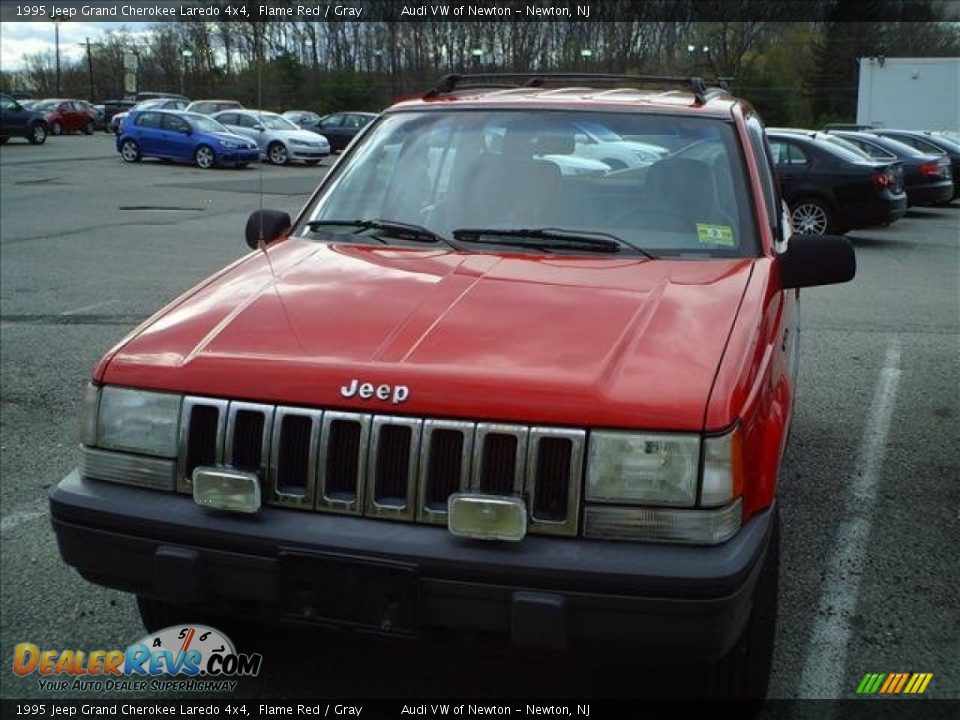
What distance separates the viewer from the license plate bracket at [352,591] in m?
2.52

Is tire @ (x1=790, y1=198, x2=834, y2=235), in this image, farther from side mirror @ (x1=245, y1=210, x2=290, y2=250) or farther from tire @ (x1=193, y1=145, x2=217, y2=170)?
tire @ (x1=193, y1=145, x2=217, y2=170)

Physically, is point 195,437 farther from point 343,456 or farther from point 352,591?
point 352,591

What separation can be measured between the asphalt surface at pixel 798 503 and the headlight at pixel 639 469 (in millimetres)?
422

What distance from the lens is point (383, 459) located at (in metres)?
2.61

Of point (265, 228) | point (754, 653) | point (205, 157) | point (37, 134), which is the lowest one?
point (205, 157)

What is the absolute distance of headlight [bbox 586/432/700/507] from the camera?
2.51 m

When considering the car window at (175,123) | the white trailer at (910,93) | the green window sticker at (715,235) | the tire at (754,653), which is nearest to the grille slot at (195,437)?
the tire at (754,653)

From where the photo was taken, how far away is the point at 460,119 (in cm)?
427

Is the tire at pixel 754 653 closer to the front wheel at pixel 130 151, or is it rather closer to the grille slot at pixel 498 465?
the grille slot at pixel 498 465

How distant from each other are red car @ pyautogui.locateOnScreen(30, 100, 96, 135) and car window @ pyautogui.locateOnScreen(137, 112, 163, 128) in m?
16.3

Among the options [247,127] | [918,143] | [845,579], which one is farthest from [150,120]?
[845,579]

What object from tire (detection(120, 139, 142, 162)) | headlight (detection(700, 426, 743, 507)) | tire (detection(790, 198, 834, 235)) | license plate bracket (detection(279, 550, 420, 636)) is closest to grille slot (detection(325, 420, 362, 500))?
license plate bracket (detection(279, 550, 420, 636))

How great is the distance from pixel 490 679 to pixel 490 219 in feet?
5.46

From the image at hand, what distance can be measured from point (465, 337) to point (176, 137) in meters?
27.7
